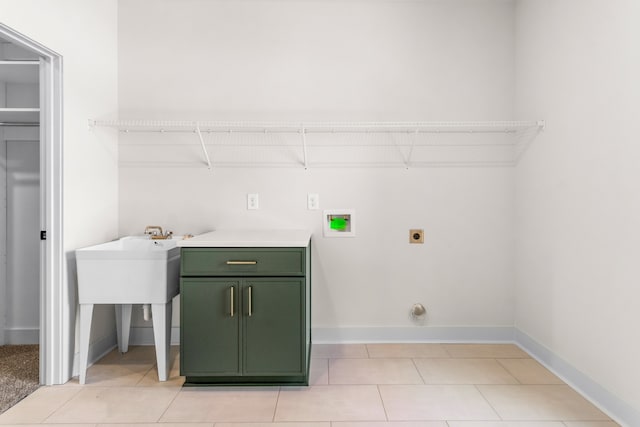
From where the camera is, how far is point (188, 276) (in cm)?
202

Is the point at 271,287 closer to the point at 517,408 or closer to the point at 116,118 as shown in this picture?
the point at 517,408

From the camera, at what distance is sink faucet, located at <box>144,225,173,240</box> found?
2600mm

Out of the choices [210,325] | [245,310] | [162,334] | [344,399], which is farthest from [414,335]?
[162,334]

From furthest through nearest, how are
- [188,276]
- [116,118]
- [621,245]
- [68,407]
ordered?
[116,118], [188,276], [68,407], [621,245]

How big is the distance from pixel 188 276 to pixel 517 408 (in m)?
1.68

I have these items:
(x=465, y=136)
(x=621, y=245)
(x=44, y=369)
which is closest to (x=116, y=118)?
(x=44, y=369)

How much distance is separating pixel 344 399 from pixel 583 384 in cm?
120

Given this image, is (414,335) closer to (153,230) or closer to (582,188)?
(582,188)

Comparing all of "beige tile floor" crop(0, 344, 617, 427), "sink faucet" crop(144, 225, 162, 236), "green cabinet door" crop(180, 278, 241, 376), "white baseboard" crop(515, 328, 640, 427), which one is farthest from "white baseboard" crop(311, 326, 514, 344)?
"sink faucet" crop(144, 225, 162, 236)

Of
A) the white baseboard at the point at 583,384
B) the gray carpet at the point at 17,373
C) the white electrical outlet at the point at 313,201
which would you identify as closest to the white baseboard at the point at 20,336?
the gray carpet at the point at 17,373

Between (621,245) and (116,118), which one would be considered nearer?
(621,245)

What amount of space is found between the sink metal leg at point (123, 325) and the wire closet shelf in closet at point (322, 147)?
94 centimetres

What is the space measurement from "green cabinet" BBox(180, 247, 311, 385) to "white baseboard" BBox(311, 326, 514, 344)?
0.73 meters

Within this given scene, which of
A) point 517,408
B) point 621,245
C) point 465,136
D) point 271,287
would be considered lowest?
point 517,408
